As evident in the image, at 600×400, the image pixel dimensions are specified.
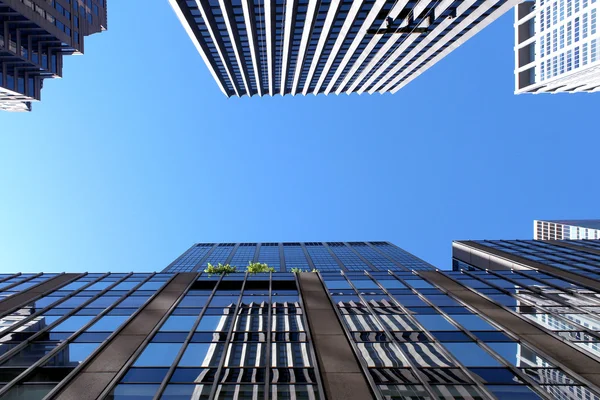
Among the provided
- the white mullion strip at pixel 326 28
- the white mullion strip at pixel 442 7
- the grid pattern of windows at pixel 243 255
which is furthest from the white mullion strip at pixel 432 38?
the grid pattern of windows at pixel 243 255

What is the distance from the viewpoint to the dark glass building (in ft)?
40.7

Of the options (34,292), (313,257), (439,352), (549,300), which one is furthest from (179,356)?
(313,257)

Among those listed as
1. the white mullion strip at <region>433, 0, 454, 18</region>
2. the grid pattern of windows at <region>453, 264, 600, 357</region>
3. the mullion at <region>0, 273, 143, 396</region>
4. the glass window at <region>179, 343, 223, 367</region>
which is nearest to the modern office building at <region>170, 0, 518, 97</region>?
the white mullion strip at <region>433, 0, 454, 18</region>

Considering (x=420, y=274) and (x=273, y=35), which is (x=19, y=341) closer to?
(x=420, y=274)

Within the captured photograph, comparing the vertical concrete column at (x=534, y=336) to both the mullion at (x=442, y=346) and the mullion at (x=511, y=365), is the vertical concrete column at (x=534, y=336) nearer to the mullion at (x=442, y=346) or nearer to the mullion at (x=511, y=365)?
the mullion at (x=511, y=365)

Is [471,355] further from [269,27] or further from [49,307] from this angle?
[269,27]

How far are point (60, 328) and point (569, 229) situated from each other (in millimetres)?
147860

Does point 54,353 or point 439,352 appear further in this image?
point 439,352

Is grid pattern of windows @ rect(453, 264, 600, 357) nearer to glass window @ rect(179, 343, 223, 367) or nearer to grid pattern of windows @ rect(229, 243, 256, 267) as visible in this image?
glass window @ rect(179, 343, 223, 367)

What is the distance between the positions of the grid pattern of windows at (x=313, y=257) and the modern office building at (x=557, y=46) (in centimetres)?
6075

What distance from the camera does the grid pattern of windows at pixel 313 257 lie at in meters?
87.8

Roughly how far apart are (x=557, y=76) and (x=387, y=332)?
10919 centimetres

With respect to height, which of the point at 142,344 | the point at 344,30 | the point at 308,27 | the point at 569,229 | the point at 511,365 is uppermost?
the point at 344,30

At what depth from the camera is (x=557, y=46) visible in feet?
347
